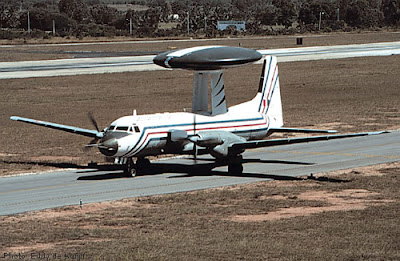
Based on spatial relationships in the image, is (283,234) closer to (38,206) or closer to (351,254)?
(351,254)

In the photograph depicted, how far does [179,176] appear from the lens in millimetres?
41281

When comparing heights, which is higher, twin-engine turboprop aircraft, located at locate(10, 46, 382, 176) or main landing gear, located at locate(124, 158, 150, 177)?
twin-engine turboprop aircraft, located at locate(10, 46, 382, 176)

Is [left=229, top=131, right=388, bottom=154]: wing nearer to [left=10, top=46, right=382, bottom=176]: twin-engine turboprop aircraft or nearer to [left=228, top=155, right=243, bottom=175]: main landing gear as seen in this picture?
[left=10, top=46, right=382, bottom=176]: twin-engine turboprop aircraft

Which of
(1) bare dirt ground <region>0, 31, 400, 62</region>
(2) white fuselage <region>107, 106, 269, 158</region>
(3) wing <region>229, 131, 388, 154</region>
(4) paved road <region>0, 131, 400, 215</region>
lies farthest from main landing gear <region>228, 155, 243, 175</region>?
(1) bare dirt ground <region>0, 31, 400, 62</region>

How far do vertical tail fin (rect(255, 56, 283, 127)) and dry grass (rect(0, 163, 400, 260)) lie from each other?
24.2 ft

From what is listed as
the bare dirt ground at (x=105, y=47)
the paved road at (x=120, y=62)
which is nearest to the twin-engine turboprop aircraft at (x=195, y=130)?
the paved road at (x=120, y=62)

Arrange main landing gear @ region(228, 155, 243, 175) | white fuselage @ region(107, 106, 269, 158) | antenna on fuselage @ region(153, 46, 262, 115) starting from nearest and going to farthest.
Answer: white fuselage @ region(107, 106, 269, 158), antenna on fuselage @ region(153, 46, 262, 115), main landing gear @ region(228, 155, 243, 175)

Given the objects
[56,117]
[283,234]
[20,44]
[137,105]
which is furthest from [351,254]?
[20,44]

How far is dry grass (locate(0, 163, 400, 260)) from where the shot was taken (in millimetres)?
25484

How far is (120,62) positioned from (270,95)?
74471mm

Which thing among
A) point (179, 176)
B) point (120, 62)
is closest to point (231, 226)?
point (179, 176)

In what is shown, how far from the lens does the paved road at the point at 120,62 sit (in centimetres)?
10381

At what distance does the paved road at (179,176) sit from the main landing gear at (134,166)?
1.30 feet

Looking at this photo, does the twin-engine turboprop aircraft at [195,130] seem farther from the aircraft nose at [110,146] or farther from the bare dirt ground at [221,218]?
the bare dirt ground at [221,218]
